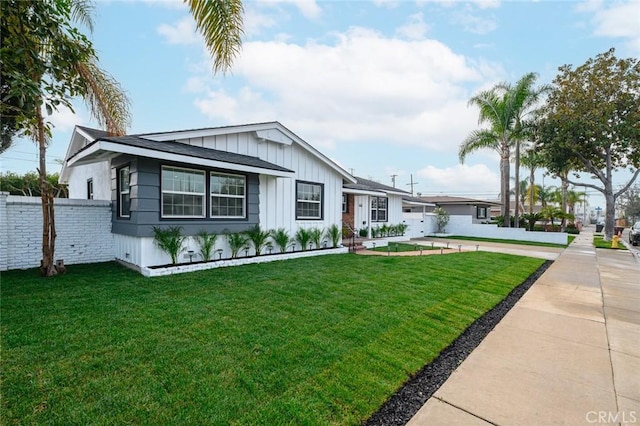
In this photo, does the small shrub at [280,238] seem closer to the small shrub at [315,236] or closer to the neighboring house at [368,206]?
the small shrub at [315,236]

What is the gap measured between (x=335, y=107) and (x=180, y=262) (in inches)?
473

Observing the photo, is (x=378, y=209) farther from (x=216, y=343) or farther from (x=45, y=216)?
(x=216, y=343)

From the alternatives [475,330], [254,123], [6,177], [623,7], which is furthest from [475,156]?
[6,177]

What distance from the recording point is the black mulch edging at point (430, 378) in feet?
8.89

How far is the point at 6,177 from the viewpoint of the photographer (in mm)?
21625

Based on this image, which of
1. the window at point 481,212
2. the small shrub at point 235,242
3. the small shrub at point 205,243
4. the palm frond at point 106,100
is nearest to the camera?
the palm frond at point 106,100

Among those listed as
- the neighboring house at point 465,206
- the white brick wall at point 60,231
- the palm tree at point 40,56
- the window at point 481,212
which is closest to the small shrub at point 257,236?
the white brick wall at point 60,231

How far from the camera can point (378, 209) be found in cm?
1728

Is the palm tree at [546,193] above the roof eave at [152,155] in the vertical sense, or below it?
above

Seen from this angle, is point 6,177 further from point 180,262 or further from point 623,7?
point 623,7

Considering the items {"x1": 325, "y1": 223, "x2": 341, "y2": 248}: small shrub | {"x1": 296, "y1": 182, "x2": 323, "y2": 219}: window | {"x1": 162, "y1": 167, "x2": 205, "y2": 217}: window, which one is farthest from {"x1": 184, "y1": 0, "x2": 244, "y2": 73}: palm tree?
{"x1": 325, "y1": 223, "x2": 341, "y2": 248}: small shrub

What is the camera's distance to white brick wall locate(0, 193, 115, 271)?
7.24m

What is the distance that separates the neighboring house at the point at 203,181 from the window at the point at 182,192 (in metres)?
0.02

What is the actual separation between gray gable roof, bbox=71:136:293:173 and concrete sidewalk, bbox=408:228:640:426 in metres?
7.02
